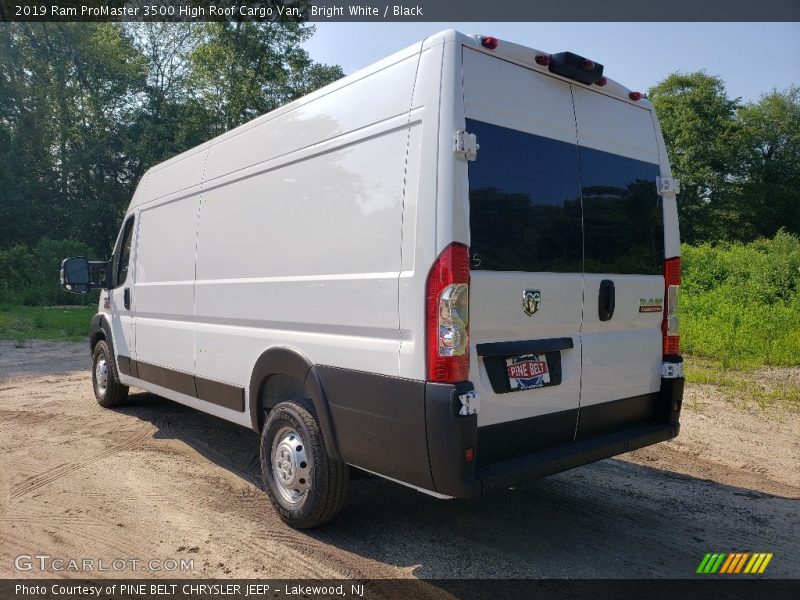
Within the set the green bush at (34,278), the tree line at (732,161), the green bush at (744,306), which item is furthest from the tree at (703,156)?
the green bush at (34,278)

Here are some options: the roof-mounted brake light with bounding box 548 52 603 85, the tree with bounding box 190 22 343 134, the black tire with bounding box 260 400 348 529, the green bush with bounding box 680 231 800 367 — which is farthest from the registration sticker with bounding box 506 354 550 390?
the tree with bounding box 190 22 343 134

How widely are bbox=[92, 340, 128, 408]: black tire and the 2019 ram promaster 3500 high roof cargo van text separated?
9.09ft

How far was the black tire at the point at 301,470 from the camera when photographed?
3.48 m

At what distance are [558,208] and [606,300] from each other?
2.19 ft

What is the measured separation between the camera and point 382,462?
10.1ft

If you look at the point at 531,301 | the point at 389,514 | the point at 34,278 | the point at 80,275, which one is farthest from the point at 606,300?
the point at 34,278

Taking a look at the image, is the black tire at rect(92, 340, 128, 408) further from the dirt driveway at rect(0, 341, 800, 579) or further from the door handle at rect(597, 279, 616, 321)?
the door handle at rect(597, 279, 616, 321)

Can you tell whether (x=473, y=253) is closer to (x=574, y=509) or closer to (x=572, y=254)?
(x=572, y=254)

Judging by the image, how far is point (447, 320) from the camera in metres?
2.87

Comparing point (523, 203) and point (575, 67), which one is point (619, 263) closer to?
point (523, 203)

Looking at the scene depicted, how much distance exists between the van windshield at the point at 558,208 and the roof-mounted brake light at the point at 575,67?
1.38ft

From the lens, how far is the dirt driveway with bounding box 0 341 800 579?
337 cm

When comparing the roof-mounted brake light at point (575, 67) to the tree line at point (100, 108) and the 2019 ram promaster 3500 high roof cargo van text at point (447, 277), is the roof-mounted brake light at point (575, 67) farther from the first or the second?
the tree line at point (100, 108)

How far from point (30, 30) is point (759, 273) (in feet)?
110
